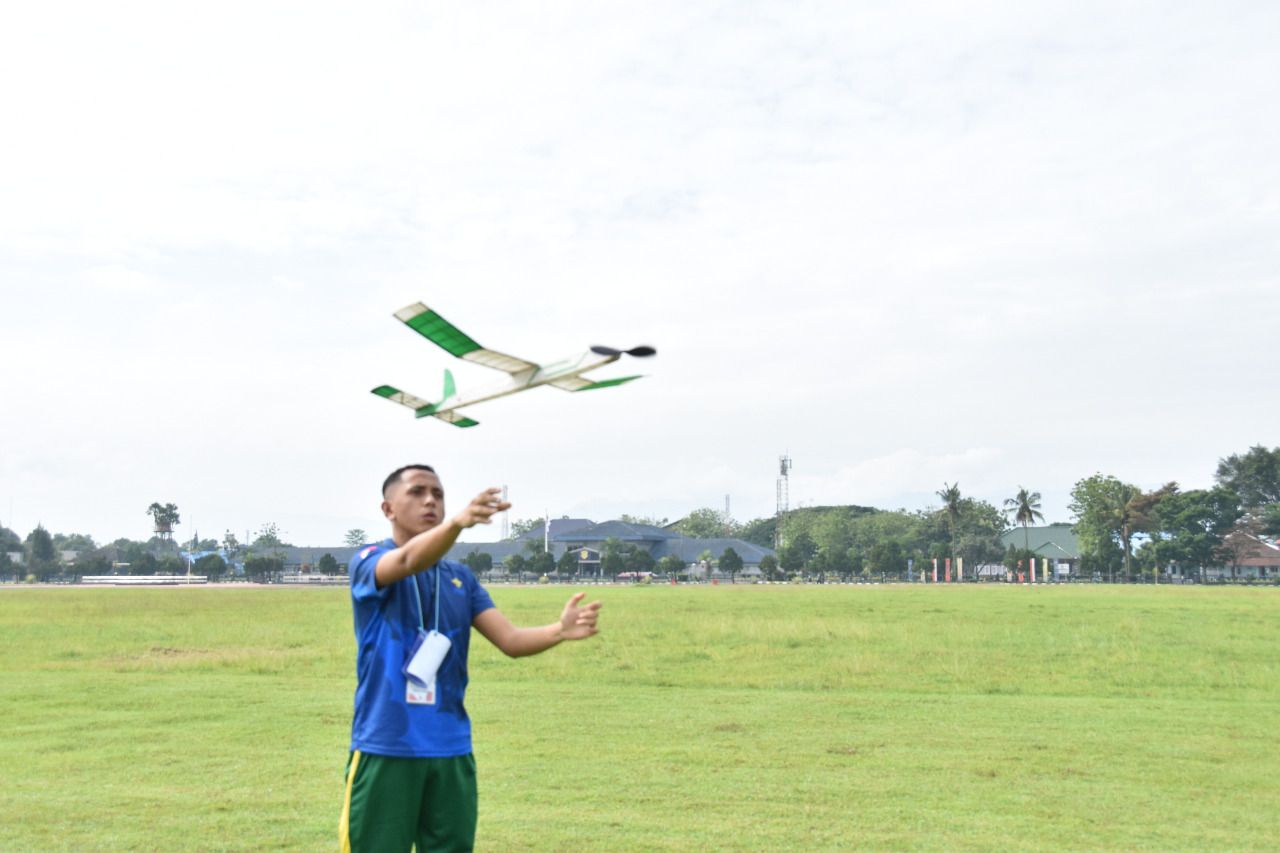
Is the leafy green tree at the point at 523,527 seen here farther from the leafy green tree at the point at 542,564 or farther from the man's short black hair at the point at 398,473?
the man's short black hair at the point at 398,473

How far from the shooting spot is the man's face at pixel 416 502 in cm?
437

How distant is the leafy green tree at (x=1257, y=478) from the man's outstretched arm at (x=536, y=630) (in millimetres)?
130730

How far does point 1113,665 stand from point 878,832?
14.6 metres

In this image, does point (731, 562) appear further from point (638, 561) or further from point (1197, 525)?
point (1197, 525)

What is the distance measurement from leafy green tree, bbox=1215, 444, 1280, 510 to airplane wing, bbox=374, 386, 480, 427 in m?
132

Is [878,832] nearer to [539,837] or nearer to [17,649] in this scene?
[539,837]

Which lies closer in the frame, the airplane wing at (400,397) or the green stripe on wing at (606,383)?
the green stripe on wing at (606,383)

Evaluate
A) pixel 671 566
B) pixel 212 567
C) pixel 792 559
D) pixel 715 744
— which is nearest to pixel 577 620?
pixel 715 744

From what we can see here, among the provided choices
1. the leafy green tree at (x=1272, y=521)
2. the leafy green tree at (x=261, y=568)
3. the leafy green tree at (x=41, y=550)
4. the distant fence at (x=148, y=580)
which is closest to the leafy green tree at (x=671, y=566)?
the leafy green tree at (x=261, y=568)

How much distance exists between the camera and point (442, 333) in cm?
360

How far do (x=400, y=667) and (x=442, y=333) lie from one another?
1.44 meters

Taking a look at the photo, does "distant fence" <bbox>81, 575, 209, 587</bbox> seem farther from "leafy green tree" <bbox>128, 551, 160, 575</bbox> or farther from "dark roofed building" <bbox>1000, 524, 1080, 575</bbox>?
"dark roofed building" <bbox>1000, 524, 1080, 575</bbox>

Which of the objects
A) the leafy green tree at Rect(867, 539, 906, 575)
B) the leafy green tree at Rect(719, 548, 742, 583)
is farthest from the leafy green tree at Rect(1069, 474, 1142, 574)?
the leafy green tree at Rect(719, 548, 742, 583)

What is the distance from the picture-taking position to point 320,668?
20.5 meters
